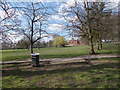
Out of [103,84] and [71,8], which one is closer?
[103,84]

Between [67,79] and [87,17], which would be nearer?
[67,79]

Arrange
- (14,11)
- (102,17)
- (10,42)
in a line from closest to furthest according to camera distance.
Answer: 1. (14,11)
2. (10,42)
3. (102,17)

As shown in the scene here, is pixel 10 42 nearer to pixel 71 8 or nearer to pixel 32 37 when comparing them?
pixel 32 37

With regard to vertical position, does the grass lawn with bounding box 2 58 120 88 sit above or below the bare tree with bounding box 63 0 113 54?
below

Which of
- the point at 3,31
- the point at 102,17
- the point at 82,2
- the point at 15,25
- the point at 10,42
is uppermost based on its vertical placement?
the point at 82,2

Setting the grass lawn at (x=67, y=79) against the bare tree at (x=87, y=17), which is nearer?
the grass lawn at (x=67, y=79)

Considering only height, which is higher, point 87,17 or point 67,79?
point 87,17

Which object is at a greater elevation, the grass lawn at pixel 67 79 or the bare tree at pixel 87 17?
the bare tree at pixel 87 17

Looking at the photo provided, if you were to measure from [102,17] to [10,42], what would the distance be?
27.0 feet

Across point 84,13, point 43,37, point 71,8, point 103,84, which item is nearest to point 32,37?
point 43,37

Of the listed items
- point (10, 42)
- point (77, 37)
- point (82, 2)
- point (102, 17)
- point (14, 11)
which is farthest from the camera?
point (77, 37)

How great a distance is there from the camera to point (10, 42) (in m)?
5.80

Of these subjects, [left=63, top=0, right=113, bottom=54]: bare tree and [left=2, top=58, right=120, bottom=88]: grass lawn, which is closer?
[left=2, top=58, right=120, bottom=88]: grass lawn

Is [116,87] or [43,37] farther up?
[43,37]
